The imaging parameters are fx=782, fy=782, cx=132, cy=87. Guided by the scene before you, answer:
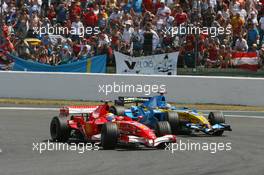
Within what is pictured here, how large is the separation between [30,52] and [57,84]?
1710mm

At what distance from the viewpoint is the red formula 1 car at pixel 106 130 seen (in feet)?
44.2

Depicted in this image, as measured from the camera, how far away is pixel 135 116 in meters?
15.8

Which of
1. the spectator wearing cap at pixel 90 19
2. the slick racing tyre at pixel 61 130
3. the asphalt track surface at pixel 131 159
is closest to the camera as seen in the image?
the asphalt track surface at pixel 131 159

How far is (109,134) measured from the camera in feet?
43.8

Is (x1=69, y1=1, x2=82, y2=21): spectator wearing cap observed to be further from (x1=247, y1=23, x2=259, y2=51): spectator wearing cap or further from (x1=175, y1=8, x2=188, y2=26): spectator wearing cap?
(x1=247, y1=23, x2=259, y2=51): spectator wearing cap

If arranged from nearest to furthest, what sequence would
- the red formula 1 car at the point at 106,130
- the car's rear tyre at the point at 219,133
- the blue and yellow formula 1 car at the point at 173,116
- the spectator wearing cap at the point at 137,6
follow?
the red formula 1 car at the point at 106,130 → the blue and yellow formula 1 car at the point at 173,116 → the car's rear tyre at the point at 219,133 → the spectator wearing cap at the point at 137,6

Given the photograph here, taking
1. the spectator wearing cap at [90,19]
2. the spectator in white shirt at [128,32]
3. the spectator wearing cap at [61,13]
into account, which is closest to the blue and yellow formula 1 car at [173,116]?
the spectator in white shirt at [128,32]

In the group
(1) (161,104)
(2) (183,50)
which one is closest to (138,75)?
(2) (183,50)

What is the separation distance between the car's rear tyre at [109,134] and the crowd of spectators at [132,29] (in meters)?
10.9

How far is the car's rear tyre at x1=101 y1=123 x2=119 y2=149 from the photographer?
13.4 metres

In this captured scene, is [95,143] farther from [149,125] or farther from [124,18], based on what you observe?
[124,18]

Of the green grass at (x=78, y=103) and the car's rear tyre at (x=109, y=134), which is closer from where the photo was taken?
the car's rear tyre at (x=109, y=134)

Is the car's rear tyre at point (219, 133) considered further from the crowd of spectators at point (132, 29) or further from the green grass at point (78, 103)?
the crowd of spectators at point (132, 29)

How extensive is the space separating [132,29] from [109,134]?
475 inches
